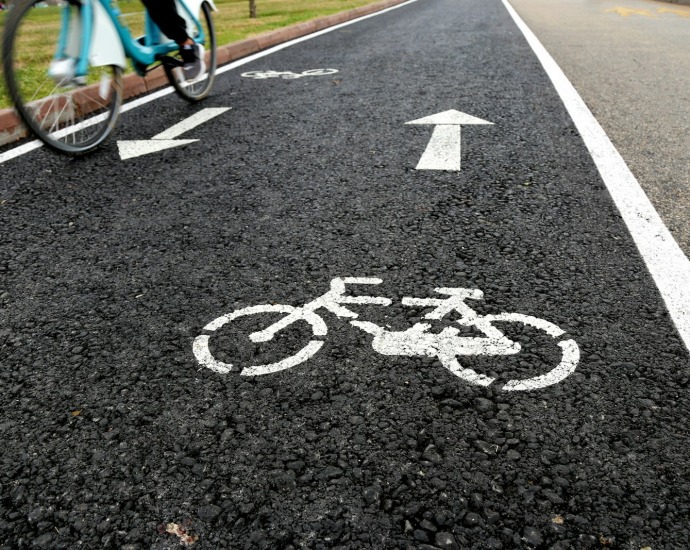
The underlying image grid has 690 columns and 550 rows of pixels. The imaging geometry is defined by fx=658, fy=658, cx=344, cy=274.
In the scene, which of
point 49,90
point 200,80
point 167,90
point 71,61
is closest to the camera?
point 71,61

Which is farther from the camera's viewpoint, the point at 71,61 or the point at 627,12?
the point at 627,12

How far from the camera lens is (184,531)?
161 cm

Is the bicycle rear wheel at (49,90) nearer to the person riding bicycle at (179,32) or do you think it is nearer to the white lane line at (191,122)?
the white lane line at (191,122)

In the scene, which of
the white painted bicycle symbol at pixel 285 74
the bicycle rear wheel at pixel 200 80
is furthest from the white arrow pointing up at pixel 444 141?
the white painted bicycle symbol at pixel 285 74

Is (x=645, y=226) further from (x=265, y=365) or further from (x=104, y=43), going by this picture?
(x=104, y=43)

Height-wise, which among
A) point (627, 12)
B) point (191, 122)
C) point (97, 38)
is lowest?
point (627, 12)

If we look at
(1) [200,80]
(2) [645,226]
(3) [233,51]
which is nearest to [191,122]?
(1) [200,80]

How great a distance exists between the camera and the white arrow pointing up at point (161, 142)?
15.7 ft

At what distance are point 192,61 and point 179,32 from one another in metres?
0.28

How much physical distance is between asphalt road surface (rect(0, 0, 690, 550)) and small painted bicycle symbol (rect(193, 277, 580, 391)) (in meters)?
0.01

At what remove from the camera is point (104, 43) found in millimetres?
4637

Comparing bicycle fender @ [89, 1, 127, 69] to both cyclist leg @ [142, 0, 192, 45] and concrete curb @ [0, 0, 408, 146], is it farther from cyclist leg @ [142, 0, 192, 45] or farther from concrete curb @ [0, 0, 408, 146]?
concrete curb @ [0, 0, 408, 146]

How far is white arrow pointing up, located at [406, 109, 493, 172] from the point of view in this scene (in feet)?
14.4

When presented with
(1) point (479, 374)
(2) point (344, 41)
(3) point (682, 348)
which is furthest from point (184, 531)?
(2) point (344, 41)
